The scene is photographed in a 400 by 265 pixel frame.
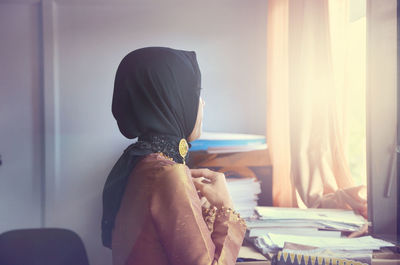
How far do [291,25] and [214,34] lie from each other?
0.89 ft

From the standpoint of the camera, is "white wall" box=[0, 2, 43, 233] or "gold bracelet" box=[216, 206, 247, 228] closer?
"gold bracelet" box=[216, 206, 247, 228]

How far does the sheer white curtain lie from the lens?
1.16 m

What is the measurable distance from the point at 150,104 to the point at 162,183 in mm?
160

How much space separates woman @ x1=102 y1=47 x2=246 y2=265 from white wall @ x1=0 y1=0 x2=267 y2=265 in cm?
52

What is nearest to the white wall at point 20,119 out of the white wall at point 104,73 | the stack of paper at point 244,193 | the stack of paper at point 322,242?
the white wall at point 104,73

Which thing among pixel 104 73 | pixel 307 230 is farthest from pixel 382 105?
pixel 104 73

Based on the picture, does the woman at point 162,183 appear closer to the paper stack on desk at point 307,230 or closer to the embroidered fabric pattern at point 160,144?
the embroidered fabric pattern at point 160,144

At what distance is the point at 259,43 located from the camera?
4.16ft

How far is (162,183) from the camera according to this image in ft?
1.93

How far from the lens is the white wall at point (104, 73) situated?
3.93ft

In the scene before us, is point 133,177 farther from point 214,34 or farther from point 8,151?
point 8,151

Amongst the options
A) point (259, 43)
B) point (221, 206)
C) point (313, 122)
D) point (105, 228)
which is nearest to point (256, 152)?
point (313, 122)

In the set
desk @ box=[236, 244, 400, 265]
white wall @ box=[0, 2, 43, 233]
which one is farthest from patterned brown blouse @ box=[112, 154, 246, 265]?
white wall @ box=[0, 2, 43, 233]

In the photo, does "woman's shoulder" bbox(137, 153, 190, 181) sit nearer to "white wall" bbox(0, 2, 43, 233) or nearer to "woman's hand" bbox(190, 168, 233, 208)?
"woman's hand" bbox(190, 168, 233, 208)
